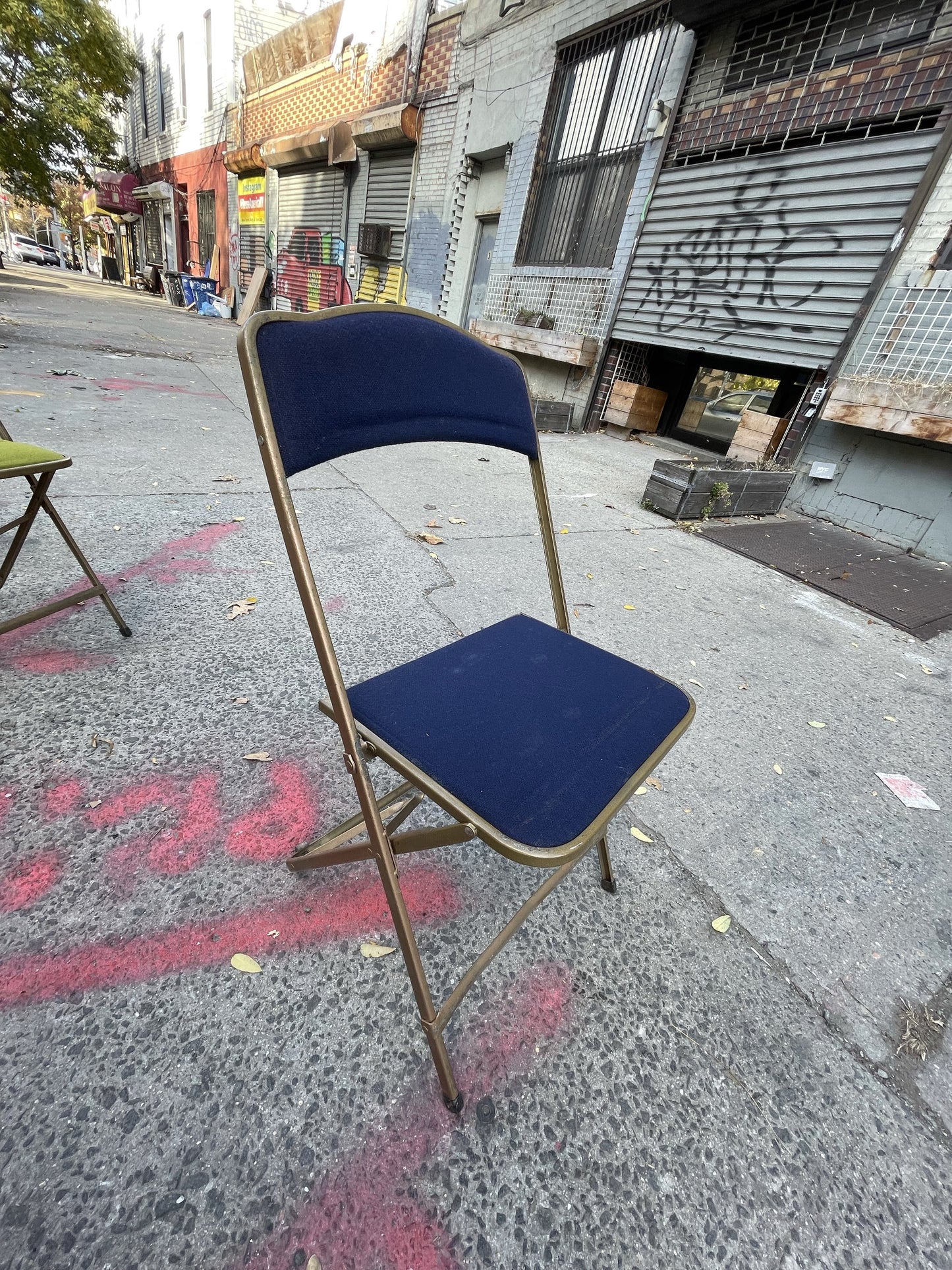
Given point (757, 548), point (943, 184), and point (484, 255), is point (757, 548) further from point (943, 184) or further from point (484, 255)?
point (484, 255)

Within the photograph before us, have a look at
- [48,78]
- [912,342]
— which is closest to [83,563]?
[912,342]

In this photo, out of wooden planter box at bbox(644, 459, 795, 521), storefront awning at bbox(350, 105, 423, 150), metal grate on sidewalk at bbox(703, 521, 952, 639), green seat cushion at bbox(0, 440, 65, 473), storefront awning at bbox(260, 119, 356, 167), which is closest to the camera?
green seat cushion at bbox(0, 440, 65, 473)

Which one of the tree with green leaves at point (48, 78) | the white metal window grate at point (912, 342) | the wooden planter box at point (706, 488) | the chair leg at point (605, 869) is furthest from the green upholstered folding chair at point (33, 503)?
the tree with green leaves at point (48, 78)

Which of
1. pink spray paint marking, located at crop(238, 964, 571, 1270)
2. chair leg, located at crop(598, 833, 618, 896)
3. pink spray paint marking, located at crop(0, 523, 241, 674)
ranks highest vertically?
chair leg, located at crop(598, 833, 618, 896)

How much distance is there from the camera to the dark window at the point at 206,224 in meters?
17.2

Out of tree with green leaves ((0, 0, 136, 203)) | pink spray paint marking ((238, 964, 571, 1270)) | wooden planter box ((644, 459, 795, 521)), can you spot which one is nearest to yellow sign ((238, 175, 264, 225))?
tree with green leaves ((0, 0, 136, 203))

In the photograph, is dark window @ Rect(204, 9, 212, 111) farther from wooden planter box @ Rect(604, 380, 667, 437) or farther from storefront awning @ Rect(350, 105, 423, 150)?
wooden planter box @ Rect(604, 380, 667, 437)

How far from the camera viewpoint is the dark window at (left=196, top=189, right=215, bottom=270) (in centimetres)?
1719

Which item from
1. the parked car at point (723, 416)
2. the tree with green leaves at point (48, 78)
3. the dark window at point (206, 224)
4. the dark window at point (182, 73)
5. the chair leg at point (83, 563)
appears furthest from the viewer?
the dark window at point (182, 73)

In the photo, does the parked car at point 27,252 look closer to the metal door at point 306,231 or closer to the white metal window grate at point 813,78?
the metal door at point 306,231

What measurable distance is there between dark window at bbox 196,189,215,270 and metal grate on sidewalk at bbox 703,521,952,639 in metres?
20.7

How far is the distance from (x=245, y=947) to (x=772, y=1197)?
104 cm

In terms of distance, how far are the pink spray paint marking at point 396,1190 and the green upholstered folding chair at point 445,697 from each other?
0.18 ft

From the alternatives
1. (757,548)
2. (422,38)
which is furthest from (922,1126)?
(422,38)
